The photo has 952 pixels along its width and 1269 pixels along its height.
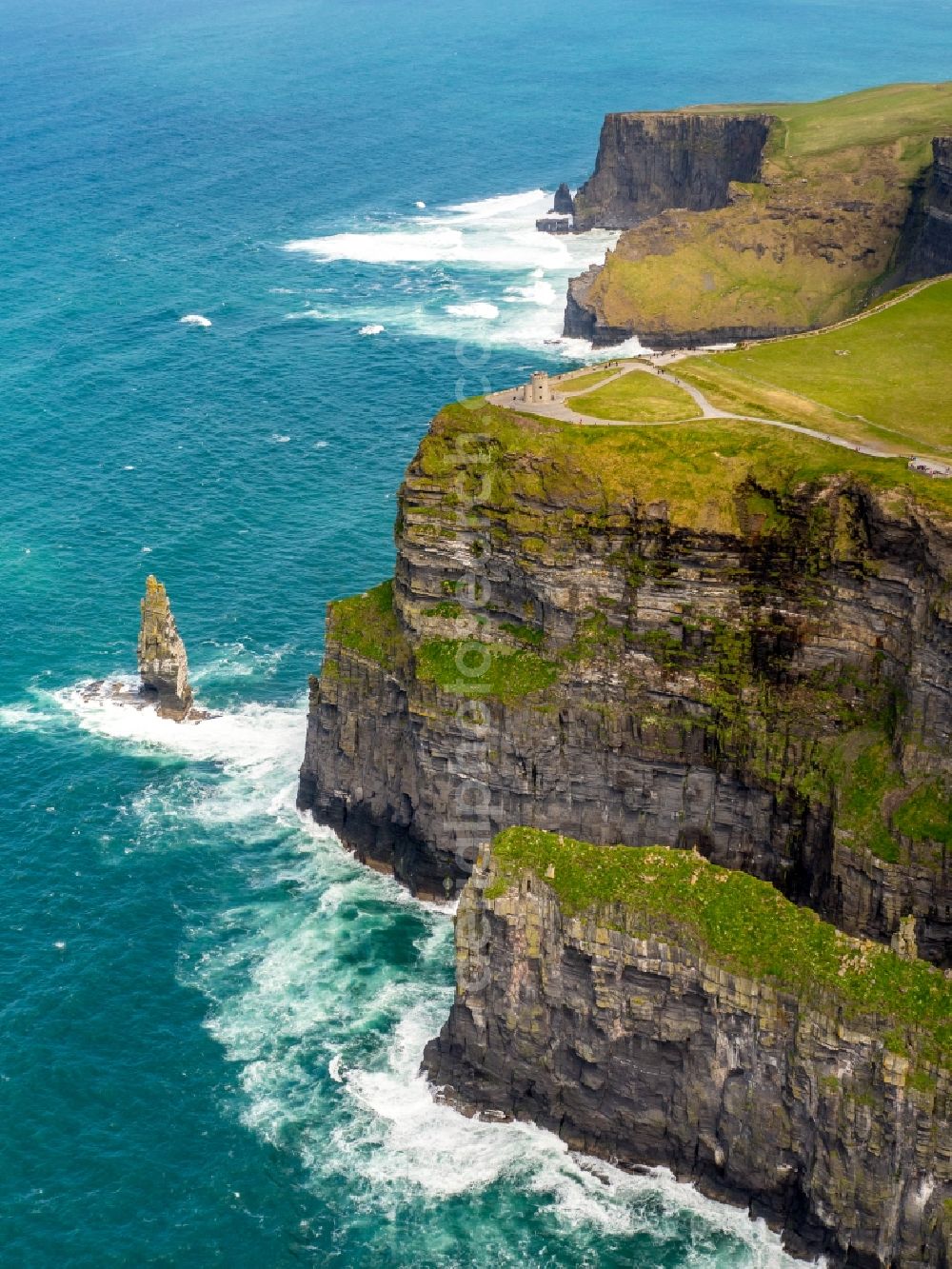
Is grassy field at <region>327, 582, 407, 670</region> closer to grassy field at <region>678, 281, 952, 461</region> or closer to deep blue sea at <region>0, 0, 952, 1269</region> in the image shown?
deep blue sea at <region>0, 0, 952, 1269</region>

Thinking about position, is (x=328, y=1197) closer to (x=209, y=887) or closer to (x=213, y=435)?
(x=209, y=887)

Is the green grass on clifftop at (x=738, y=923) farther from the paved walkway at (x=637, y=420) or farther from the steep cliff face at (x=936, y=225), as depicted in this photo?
the steep cliff face at (x=936, y=225)

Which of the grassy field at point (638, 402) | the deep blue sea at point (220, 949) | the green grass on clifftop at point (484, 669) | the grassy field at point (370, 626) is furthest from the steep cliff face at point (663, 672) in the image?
the deep blue sea at point (220, 949)

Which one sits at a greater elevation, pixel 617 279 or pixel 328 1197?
pixel 617 279

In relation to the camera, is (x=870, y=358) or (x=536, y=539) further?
(x=870, y=358)

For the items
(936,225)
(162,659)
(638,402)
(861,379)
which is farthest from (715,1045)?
(936,225)

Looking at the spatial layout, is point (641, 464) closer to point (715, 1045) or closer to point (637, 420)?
point (637, 420)

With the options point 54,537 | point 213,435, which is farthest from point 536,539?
point 213,435

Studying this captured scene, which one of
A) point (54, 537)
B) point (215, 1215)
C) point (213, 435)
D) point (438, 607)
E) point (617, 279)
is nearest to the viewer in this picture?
point (215, 1215)

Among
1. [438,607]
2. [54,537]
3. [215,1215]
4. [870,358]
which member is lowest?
[215,1215]
